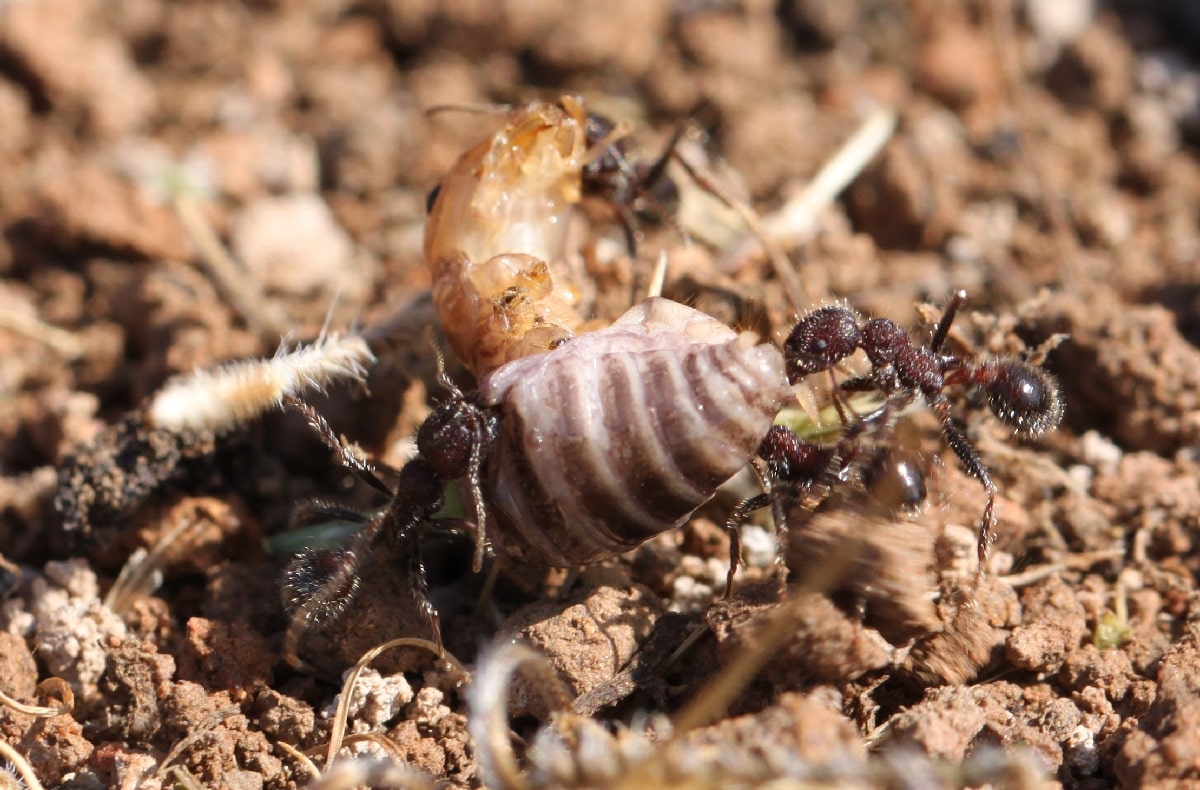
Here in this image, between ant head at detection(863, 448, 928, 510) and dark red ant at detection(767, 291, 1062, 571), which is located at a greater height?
dark red ant at detection(767, 291, 1062, 571)

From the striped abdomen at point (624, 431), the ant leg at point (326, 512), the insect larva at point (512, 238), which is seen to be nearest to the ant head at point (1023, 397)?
the striped abdomen at point (624, 431)

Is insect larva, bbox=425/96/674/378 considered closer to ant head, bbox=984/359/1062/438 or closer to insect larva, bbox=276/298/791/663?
insect larva, bbox=276/298/791/663

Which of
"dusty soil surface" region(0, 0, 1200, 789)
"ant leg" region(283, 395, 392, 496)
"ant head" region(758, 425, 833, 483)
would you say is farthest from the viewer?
"ant leg" region(283, 395, 392, 496)

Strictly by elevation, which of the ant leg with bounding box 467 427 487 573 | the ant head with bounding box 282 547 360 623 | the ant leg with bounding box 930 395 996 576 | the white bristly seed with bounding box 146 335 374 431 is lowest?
the ant leg with bounding box 930 395 996 576

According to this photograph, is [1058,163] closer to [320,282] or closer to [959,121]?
[959,121]

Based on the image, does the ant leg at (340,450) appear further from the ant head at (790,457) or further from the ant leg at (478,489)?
the ant head at (790,457)

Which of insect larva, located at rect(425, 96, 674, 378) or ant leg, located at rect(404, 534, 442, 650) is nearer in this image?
ant leg, located at rect(404, 534, 442, 650)

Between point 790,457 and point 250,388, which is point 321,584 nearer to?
point 250,388

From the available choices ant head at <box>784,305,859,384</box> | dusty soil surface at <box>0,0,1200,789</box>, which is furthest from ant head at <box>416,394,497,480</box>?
ant head at <box>784,305,859,384</box>
